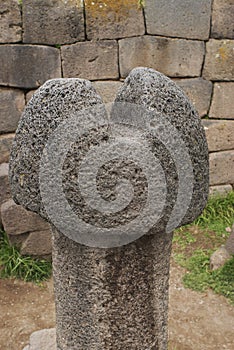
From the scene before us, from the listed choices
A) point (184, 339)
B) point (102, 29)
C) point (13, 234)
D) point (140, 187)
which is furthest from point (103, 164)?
point (102, 29)

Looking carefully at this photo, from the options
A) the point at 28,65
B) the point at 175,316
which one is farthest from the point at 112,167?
the point at 28,65

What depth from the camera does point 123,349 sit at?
134 cm

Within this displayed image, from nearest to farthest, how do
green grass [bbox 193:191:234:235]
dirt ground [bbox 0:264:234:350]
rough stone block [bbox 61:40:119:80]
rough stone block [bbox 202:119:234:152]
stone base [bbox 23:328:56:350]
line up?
stone base [bbox 23:328:56:350], dirt ground [bbox 0:264:234:350], rough stone block [bbox 61:40:119:80], green grass [bbox 193:191:234:235], rough stone block [bbox 202:119:234:152]

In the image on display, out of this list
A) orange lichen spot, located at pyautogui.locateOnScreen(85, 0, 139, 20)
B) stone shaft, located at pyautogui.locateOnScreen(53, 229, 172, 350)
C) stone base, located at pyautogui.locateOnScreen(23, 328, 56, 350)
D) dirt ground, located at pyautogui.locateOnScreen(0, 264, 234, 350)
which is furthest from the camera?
orange lichen spot, located at pyautogui.locateOnScreen(85, 0, 139, 20)

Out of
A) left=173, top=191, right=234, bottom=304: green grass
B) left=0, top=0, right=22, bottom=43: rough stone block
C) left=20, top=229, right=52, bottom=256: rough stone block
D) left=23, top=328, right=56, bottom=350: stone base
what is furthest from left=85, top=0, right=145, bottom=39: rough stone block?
left=23, top=328, right=56, bottom=350: stone base

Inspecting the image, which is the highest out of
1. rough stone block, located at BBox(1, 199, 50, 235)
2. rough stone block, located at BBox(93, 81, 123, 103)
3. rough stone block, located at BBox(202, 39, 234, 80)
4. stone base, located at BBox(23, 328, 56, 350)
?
rough stone block, located at BBox(202, 39, 234, 80)

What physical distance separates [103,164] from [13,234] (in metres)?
2.44

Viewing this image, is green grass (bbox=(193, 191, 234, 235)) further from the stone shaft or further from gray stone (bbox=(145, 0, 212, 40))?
the stone shaft

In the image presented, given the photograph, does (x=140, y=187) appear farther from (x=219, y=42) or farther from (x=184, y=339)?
(x=219, y=42)

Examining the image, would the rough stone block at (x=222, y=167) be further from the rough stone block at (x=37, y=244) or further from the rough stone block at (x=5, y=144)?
the rough stone block at (x=5, y=144)

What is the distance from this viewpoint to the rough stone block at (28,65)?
3.35 metres

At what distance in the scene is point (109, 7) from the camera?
3.45m

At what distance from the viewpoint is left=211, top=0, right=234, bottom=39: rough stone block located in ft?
12.2

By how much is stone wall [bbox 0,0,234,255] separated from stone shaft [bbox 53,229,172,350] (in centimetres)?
199
